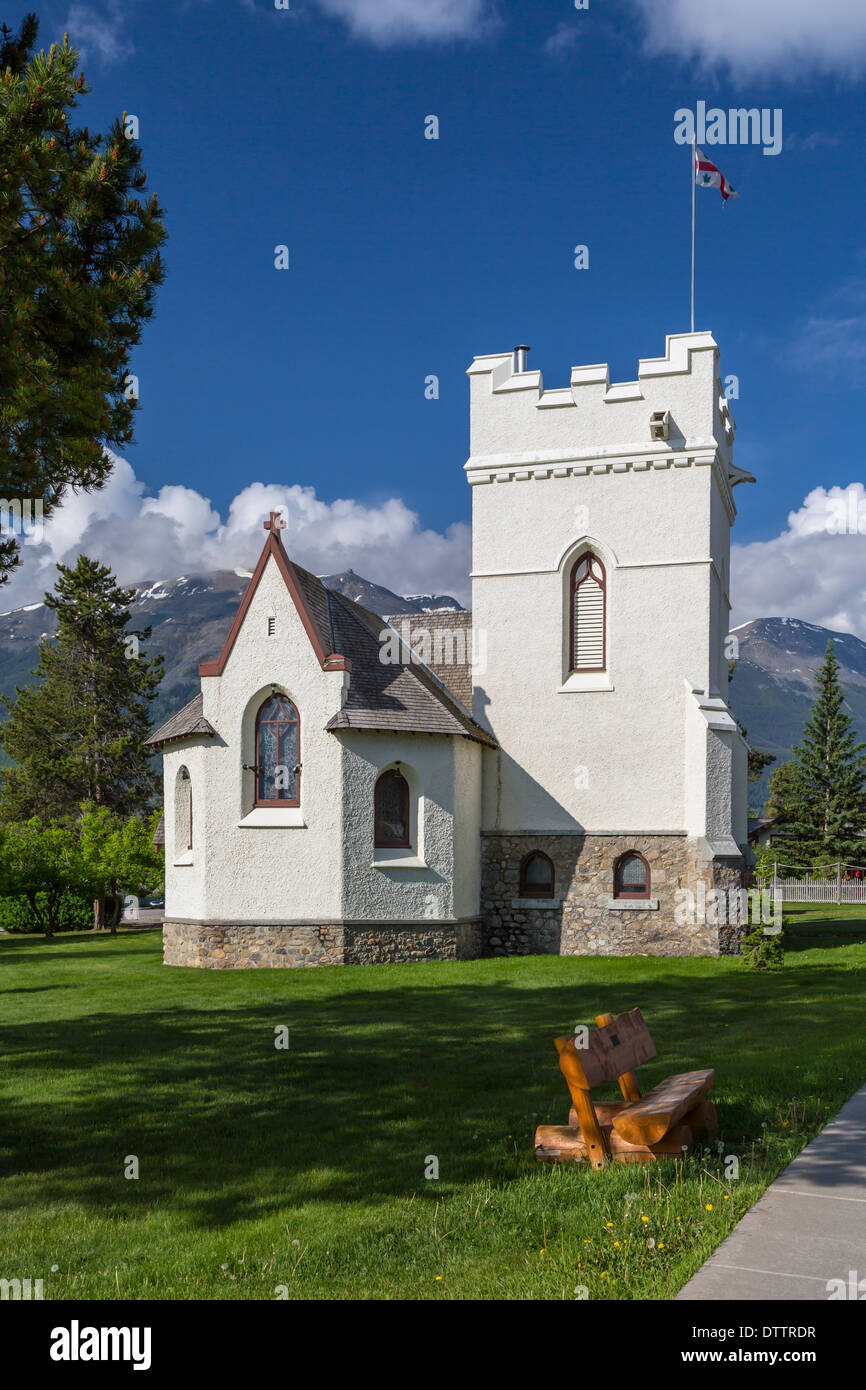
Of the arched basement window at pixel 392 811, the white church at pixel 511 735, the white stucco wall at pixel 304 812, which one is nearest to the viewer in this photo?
the white stucco wall at pixel 304 812

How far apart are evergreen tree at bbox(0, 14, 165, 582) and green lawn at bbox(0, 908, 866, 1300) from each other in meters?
5.31

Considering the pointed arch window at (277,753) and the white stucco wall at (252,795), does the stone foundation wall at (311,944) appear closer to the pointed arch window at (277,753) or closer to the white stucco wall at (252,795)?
the white stucco wall at (252,795)

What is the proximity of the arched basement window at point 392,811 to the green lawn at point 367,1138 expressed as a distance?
4684 millimetres

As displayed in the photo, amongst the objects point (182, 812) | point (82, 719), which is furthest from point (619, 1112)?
point (82, 719)

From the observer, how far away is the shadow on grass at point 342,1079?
300 inches

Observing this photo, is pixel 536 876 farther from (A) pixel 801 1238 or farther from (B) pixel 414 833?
(A) pixel 801 1238

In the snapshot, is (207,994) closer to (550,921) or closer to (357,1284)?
(550,921)

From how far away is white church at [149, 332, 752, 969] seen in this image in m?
21.6

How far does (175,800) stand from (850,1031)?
1505cm

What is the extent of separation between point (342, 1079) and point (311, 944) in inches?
416

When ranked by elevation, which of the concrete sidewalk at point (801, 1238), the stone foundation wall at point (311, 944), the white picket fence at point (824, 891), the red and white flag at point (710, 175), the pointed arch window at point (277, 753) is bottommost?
the white picket fence at point (824, 891)

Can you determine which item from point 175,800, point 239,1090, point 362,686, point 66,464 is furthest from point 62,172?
point 175,800

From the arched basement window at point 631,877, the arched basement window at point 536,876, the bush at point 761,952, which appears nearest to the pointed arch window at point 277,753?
the arched basement window at point 536,876

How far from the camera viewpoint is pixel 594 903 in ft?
76.1
